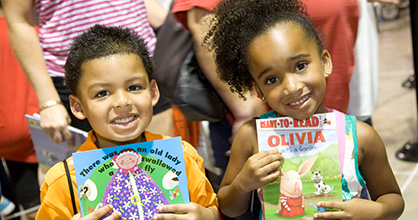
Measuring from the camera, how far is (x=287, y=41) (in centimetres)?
147

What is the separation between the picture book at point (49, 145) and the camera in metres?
1.87

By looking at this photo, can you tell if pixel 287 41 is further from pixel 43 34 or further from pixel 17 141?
pixel 17 141

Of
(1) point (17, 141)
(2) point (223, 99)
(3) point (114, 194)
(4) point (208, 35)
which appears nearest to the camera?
(3) point (114, 194)

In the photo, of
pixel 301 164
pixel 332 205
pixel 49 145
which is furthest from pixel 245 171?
pixel 49 145

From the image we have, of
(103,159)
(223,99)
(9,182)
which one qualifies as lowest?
(9,182)

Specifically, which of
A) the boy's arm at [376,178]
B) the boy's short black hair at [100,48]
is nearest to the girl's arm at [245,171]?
the boy's arm at [376,178]

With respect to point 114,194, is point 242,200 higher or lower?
lower

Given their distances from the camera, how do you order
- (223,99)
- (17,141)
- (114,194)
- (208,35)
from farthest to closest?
(17,141)
(223,99)
(208,35)
(114,194)

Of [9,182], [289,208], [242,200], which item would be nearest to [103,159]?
[242,200]

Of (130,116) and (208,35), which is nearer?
(130,116)

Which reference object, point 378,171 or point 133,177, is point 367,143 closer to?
Answer: point 378,171

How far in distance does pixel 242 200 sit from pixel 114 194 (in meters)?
0.41

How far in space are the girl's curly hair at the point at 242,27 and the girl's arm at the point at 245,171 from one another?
0.18 m

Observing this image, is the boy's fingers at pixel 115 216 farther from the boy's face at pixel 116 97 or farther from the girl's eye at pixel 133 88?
the girl's eye at pixel 133 88
